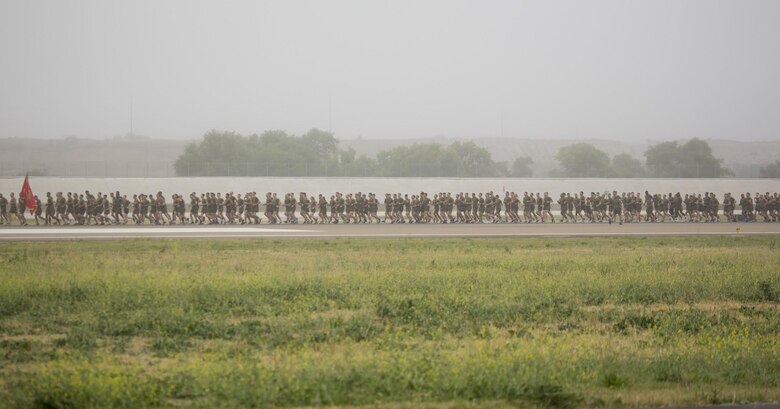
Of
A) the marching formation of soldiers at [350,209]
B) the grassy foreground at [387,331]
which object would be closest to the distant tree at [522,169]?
the marching formation of soldiers at [350,209]

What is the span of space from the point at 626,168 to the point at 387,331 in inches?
3138

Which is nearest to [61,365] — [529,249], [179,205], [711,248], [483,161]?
[529,249]

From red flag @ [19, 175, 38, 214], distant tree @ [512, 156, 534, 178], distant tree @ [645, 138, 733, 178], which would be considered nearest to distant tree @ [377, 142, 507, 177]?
distant tree @ [512, 156, 534, 178]

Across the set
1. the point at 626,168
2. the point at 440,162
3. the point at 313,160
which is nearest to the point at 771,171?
the point at 626,168

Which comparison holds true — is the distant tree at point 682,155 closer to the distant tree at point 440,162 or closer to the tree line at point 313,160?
the tree line at point 313,160

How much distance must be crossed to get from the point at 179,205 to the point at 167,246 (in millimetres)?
16021

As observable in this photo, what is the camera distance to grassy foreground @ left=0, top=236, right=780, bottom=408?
7.97m

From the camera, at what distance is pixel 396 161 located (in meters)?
84.5

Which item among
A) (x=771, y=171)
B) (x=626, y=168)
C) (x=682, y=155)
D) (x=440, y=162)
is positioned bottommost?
(x=771, y=171)

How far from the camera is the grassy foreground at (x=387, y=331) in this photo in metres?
Result: 7.97

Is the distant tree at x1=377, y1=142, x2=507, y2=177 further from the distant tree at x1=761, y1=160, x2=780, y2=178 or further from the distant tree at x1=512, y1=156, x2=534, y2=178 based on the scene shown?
the distant tree at x1=761, y1=160, x2=780, y2=178

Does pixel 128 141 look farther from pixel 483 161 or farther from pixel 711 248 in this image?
pixel 711 248

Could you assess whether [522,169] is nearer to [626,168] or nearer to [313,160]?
[626,168]

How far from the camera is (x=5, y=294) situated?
13.1m
